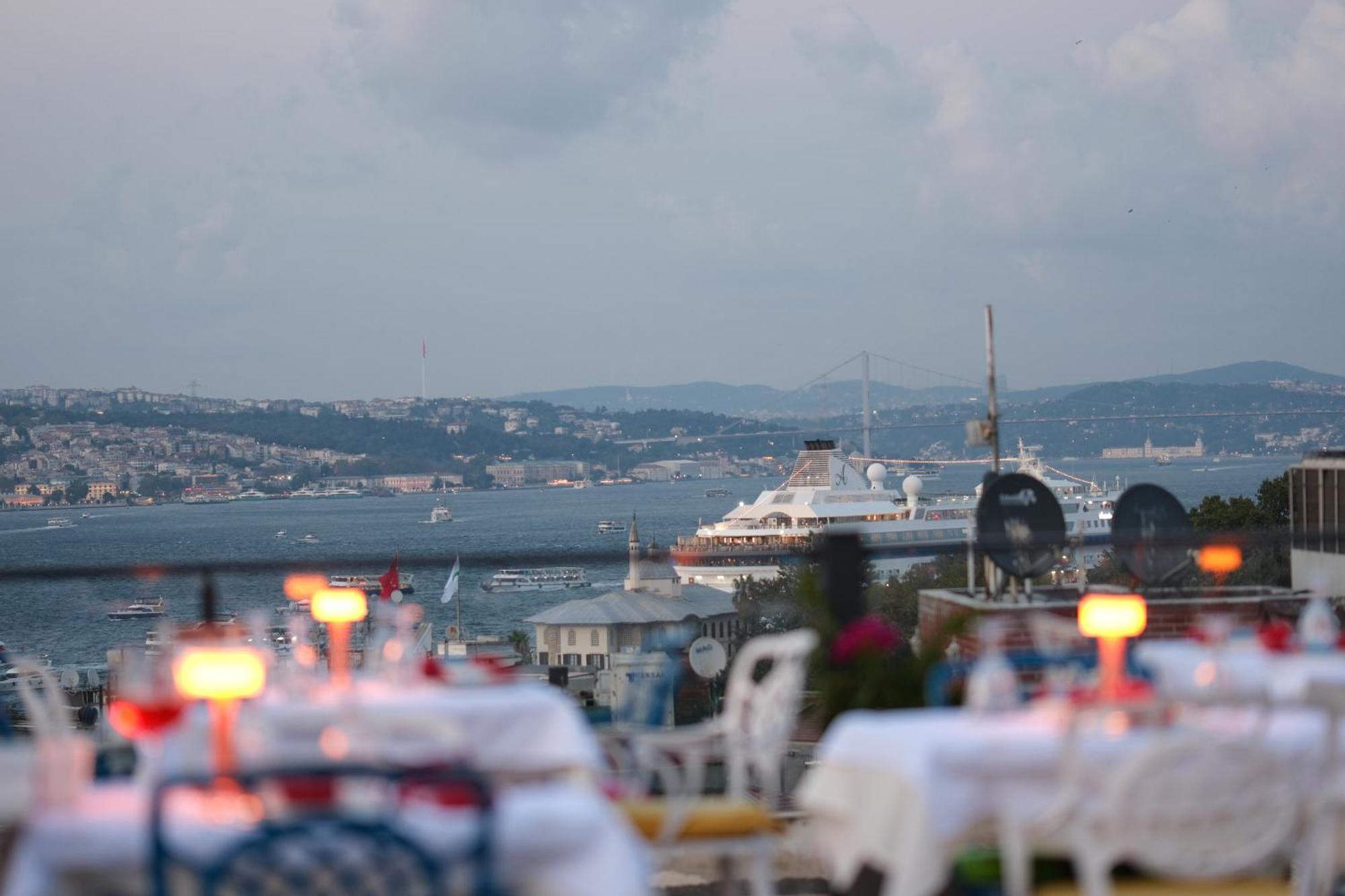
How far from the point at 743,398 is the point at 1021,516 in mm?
174457

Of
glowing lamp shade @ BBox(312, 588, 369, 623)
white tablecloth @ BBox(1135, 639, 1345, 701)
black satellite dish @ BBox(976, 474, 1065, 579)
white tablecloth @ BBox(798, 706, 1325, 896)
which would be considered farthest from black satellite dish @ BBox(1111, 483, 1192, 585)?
white tablecloth @ BBox(798, 706, 1325, 896)

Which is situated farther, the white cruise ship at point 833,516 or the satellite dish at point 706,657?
the white cruise ship at point 833,516

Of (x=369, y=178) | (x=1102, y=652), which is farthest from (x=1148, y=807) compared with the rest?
(x=369, y=178)

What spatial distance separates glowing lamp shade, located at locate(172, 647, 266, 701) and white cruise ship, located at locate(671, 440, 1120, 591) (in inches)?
2456

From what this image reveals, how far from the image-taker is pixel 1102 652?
3.84 metres

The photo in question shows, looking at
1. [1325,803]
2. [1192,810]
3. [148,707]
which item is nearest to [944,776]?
[1192,810]

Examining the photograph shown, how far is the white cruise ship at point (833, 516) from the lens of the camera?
226ft

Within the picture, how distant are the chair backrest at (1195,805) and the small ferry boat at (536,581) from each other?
80.9 meters

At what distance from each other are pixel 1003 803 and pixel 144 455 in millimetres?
148488

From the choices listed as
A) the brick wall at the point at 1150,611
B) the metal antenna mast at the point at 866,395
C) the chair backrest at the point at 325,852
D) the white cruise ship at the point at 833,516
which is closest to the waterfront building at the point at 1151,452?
the metal antenna mast at the point at 866,395

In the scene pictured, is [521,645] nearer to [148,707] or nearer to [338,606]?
[338,606]

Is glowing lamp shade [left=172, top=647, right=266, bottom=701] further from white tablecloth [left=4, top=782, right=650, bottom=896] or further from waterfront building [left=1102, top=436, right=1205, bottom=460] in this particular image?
waterfront building [left=1102, top=436, right=1205, bottom=460]

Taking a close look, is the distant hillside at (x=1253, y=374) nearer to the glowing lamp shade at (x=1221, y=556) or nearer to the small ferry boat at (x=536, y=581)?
the small ferry boat at (x=536, y=581)

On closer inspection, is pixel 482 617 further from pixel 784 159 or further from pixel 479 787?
pixel 479 787
